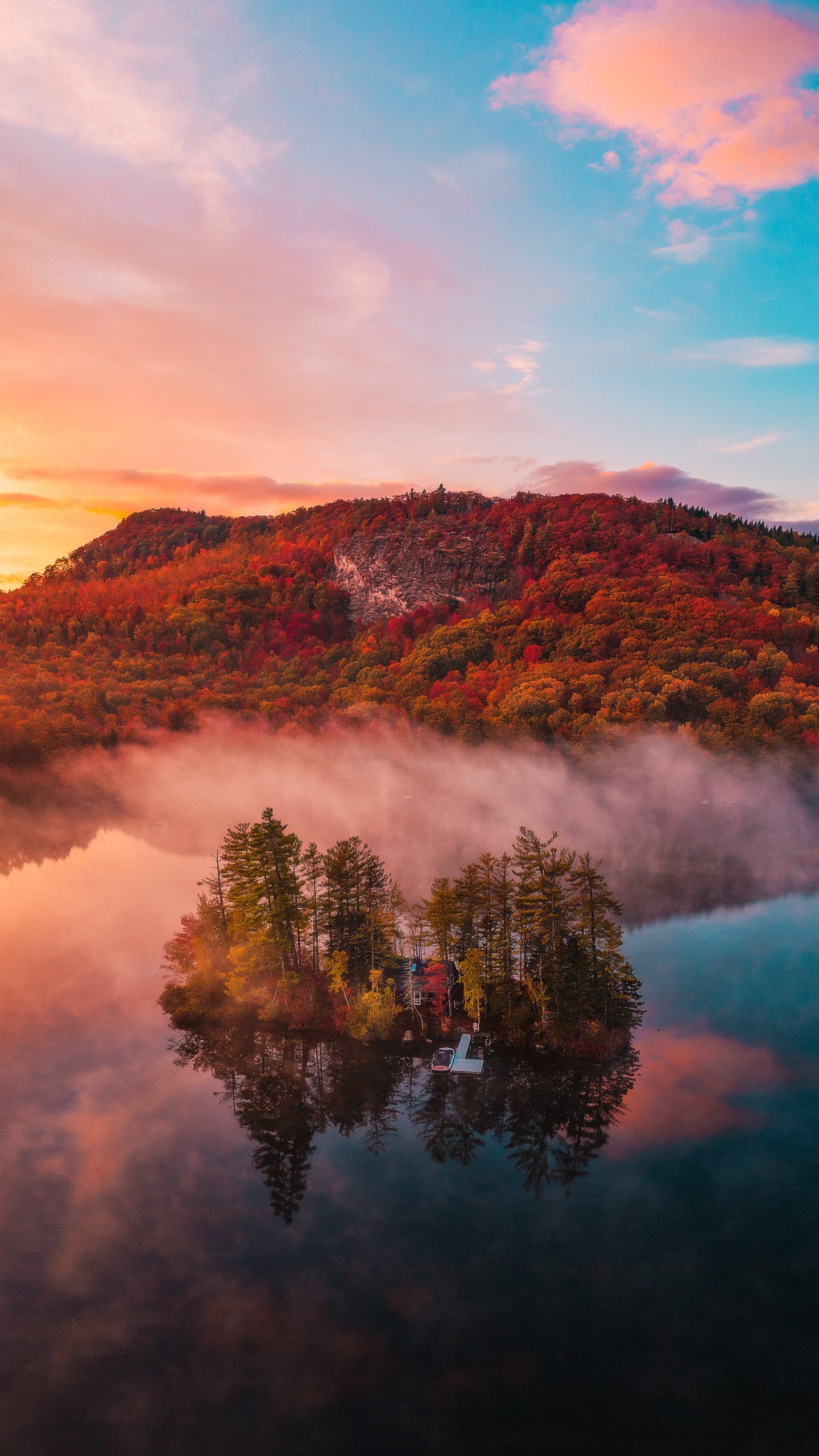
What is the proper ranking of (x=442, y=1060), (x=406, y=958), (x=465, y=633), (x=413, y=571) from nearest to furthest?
1. (x=442, y=1060)
2. (x=406, y=958)
3. (x=465, y=633)
4. (x=413, y=571)

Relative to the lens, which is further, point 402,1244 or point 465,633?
point 465,633

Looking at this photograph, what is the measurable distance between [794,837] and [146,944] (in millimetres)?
79709

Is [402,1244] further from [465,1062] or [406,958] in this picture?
[406,958]

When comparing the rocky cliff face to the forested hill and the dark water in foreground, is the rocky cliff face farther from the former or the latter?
the dark water in foreground

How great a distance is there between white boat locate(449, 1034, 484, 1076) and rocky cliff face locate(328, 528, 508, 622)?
123298 millimetres

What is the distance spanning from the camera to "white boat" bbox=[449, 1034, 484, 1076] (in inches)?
1784

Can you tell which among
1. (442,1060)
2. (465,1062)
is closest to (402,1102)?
(442,1060)

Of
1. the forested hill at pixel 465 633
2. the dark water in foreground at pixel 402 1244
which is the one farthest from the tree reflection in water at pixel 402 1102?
the forested hill at pixel 465 633

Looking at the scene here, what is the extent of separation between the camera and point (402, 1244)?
111ft

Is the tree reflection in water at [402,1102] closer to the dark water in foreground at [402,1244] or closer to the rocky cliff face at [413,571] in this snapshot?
the dark water in foreground at [402,1244]

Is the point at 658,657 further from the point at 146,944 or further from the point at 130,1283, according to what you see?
the point at 130,1283

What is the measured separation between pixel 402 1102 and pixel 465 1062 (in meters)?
4.72

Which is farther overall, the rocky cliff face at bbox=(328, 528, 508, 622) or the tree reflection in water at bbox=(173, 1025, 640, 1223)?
the rocky cliff face at bbox=(328, 528, 508, 622)

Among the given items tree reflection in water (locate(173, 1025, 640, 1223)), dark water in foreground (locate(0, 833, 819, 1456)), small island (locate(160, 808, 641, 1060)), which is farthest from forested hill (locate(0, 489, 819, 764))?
tree reflection in water (locate(173, 1025, 640, 1223))
